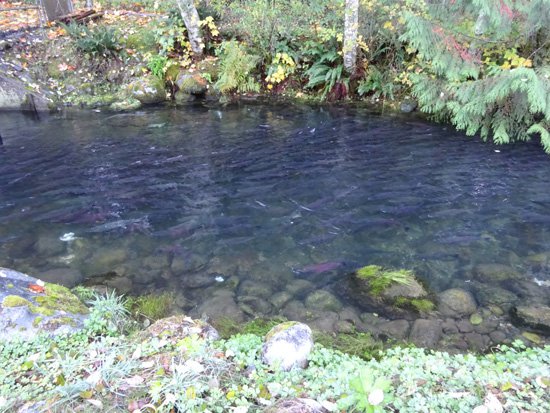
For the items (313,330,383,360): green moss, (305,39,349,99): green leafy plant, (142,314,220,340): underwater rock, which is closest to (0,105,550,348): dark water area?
(313,330,383,360): green moss

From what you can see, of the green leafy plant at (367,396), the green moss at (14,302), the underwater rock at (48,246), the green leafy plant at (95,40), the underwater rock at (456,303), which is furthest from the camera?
the green leafy plant at (95,40)

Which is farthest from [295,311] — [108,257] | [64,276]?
[64,276]

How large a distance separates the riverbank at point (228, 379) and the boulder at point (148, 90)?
1133 cm

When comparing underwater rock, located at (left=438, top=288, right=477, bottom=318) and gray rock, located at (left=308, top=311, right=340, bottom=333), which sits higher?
underwater rock, located at (left=438, top=288, right=477, bottom=318)

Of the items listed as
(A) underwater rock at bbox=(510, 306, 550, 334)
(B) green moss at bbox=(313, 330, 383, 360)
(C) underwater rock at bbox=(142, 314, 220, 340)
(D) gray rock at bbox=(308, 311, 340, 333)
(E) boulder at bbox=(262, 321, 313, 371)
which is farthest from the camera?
(D) gray rock at bbox=(308, 311, 340, 333)

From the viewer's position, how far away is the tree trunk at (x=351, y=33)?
38.9ft

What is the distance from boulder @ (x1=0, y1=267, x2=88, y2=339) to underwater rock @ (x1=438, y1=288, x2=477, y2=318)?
4325 mm

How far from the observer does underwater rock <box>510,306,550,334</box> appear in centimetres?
491

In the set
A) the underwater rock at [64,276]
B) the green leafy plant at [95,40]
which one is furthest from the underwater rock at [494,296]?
the green leafy plant at [95,40]

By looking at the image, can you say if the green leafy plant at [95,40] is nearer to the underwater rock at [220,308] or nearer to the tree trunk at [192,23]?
the tree trunk at [192,23]

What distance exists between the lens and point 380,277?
→ 18.7 ft

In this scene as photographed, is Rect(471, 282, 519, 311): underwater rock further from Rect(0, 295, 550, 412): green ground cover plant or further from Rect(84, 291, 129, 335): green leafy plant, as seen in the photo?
Rect(84, 291, 129, 335): green leafy plant

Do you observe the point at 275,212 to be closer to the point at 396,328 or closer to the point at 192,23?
the point at 396,328

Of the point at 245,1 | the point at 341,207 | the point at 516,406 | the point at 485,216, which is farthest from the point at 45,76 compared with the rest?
the point at 516,406
